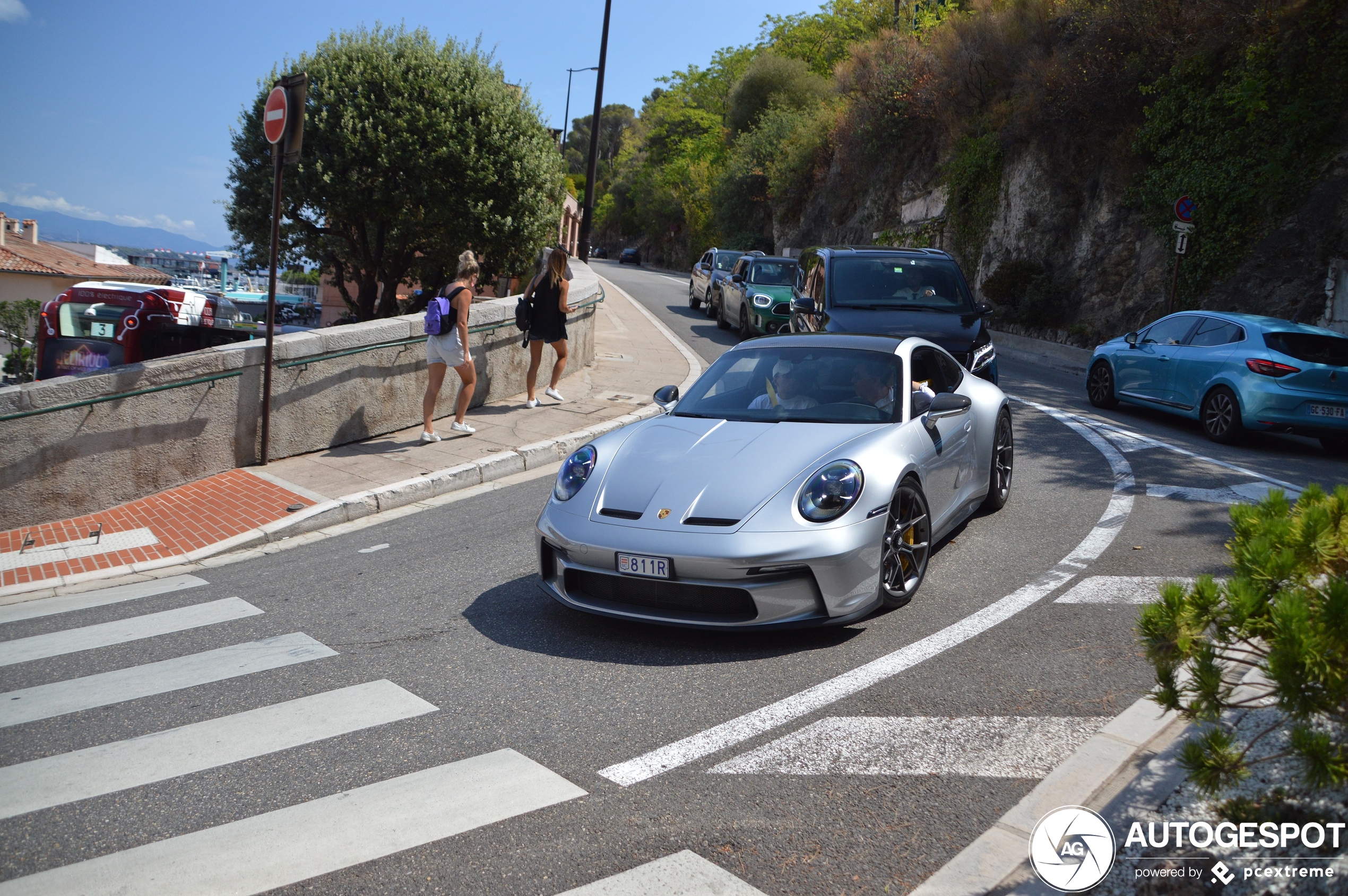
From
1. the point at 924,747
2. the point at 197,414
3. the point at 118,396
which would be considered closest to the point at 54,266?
the point at 197,414

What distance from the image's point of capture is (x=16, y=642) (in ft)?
17.5

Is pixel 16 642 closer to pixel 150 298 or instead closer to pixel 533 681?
pixel 533 681

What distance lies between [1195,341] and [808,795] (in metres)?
10.2

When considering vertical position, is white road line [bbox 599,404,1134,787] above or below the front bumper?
below

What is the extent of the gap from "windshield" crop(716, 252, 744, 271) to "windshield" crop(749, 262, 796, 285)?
457 centimetres

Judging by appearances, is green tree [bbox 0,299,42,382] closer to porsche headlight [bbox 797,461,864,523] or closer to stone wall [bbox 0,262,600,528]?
stone wall [bbox 0,262,600,528]

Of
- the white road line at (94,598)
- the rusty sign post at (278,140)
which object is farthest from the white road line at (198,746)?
the rusty sign post at (278,140)

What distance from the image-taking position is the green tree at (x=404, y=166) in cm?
1606

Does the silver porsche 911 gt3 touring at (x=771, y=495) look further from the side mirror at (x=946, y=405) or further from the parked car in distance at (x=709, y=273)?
the parked car in distance at (x=709, y=273)

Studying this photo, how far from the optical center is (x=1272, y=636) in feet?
7.63

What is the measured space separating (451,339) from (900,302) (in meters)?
5.24

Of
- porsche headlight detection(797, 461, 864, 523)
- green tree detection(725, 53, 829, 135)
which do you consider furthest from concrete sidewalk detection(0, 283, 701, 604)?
green tree detection(725, 53, 829, 135)

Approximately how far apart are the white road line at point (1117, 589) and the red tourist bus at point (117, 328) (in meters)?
11.6

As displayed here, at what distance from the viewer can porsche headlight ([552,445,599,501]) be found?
535 cm
